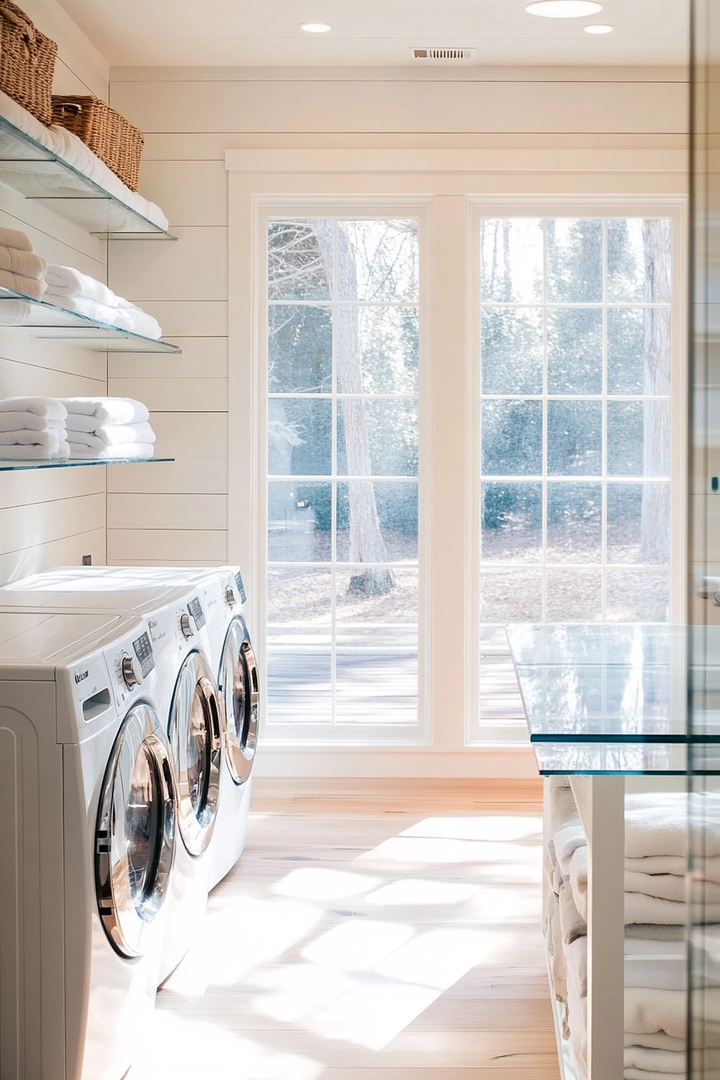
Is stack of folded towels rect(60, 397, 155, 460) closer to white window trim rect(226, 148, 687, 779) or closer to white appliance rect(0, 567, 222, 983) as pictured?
white appliance rect(0, 567, 222, 983)

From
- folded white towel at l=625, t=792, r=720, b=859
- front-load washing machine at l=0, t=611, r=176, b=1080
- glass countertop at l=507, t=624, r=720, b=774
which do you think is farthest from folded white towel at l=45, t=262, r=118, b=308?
folded white towel at l=625, t=792, r=720, b=859

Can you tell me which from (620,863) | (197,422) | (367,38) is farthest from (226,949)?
(367,38)

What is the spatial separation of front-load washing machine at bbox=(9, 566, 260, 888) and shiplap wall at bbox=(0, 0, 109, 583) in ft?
0.47

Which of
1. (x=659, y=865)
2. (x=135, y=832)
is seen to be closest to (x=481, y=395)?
(x=135, y=832)

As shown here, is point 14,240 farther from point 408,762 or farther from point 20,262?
point 408,762

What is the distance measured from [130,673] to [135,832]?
1.04 feet

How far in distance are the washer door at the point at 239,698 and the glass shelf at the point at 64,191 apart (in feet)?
4.45

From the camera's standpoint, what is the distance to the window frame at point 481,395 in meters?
3.86

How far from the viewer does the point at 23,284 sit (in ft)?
7.34

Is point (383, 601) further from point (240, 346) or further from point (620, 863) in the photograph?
point (620, 863)

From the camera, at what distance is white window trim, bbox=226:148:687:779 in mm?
3795

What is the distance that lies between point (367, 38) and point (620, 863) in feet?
9.71

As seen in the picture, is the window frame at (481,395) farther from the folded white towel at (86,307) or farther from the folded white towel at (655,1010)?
the folded white towel at (655,1010)

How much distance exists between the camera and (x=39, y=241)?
3115mm
